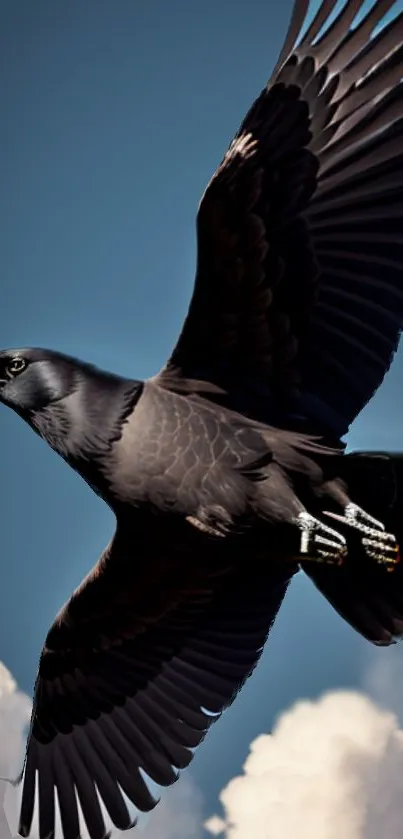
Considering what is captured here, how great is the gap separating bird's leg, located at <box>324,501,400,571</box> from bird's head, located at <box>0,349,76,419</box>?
3.67 ft

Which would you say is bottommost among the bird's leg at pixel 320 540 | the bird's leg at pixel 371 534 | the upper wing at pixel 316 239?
the bird's leg at pixel 320 540

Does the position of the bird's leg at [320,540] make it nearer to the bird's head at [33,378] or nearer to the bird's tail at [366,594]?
the bird's tail at [366,594]

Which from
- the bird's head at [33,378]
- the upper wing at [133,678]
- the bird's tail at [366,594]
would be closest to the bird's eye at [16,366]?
the bird's head at [33,378]

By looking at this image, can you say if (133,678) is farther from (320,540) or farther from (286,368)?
(286,368)

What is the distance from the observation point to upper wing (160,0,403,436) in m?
5.05

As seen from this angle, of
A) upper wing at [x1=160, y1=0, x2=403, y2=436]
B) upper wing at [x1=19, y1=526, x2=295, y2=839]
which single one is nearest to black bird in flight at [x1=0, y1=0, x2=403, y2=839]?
upper wing at [x1=160, y1=0, x2=403, y2=436]

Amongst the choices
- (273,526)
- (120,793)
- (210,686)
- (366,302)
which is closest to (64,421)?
(273,526)

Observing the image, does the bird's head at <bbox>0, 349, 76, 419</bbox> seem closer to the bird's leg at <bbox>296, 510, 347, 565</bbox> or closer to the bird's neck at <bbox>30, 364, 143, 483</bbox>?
the bird's neck at <bbox>30, 364, 143, 483</bbox>

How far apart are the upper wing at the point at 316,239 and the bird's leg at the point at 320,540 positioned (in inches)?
16.3

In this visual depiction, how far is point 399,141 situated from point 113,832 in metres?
3.31

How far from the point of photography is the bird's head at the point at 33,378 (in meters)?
5.29

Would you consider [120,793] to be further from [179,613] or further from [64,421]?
[64,421]

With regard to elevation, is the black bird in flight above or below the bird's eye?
above

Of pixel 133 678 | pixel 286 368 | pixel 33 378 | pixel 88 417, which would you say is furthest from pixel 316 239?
pixel 133 678
